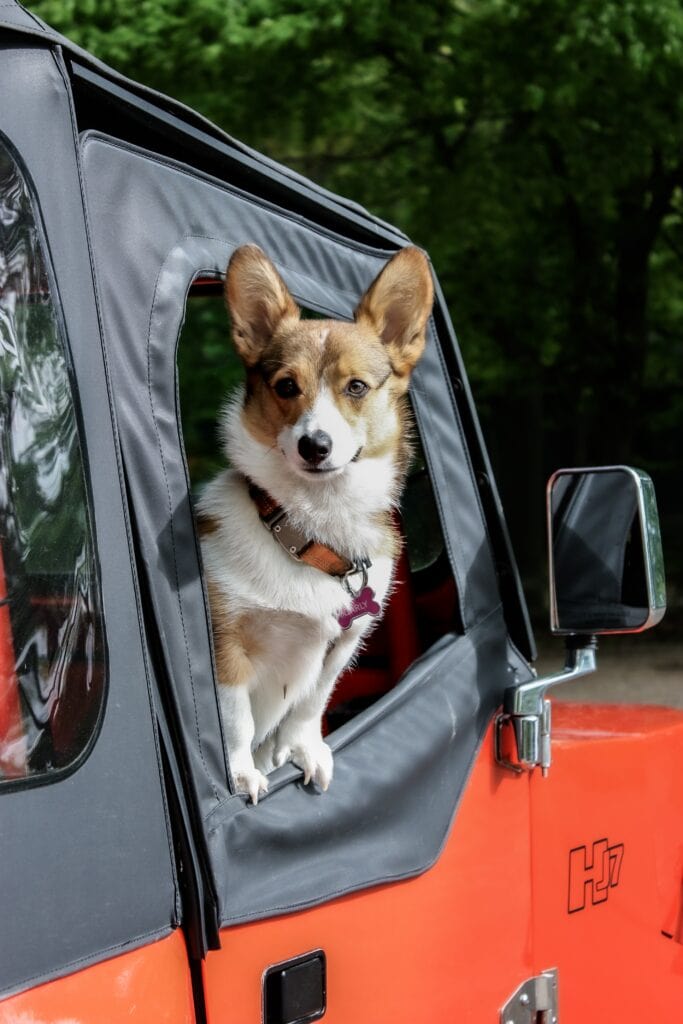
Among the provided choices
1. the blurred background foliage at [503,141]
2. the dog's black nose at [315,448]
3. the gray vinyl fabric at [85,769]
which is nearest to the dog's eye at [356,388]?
the dog's black nose at [315,448]

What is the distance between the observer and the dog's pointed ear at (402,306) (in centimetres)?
249

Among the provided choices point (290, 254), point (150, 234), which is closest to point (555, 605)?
point (290, 254)

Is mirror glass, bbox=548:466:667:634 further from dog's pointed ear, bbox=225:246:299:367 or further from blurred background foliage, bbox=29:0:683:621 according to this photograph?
blurred background foliage, bbox=29:0:683:621

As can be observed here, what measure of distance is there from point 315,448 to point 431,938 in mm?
884

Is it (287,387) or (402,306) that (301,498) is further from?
(402,306)

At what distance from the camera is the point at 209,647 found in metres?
1.86

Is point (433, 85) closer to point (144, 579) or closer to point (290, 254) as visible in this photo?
point (290, 254)

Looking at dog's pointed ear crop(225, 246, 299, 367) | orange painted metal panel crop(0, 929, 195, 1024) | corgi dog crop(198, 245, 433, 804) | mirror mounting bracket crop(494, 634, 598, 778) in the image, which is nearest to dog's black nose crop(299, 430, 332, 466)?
corgi dog crop(198, 245, 433, 804)

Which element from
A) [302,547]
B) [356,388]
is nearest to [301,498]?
[302,547]

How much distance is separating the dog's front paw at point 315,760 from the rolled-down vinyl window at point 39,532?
0.58 m

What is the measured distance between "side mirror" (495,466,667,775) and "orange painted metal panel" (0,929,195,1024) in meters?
0.98

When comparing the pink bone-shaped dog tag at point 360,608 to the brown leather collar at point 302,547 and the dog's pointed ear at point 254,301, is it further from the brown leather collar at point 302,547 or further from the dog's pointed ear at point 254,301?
the dog's pointed ear at point 254,301

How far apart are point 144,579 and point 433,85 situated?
10261mm

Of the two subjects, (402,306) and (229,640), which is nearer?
(229,640)
